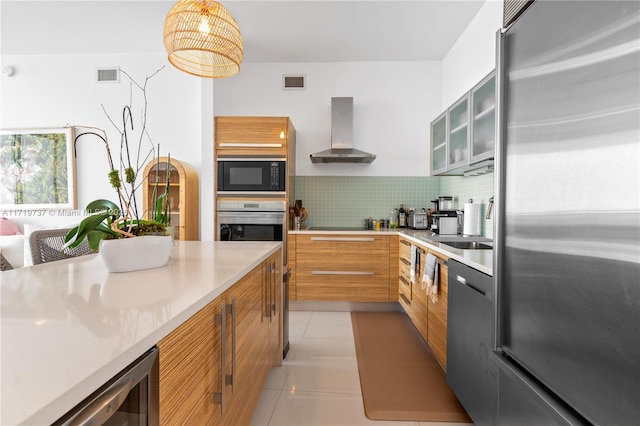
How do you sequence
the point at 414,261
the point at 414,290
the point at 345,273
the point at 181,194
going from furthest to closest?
the point at 181,194
the point at 345,273
the point at 414,290
the point at 414,261

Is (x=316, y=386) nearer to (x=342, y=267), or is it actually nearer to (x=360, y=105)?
(x=342, y=267)

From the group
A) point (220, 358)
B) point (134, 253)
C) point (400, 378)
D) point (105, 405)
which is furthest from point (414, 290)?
point (105, 405)

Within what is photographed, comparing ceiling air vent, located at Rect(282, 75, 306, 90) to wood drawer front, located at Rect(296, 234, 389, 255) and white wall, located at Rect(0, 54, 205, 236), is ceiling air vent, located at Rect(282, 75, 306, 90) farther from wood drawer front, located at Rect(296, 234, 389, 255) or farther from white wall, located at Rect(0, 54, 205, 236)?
wood drawer front, located at Rect(296, 234, 389, 255)

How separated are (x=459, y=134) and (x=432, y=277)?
1.30 metres

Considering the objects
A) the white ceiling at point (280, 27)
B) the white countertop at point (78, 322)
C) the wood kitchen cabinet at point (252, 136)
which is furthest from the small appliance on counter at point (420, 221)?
the white countertop at point (78, 322)

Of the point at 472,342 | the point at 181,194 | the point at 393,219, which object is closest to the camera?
the point at 472,342

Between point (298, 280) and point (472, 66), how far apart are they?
2.72 meters

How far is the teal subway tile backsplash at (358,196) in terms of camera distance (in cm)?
436

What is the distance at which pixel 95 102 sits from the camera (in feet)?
14.5

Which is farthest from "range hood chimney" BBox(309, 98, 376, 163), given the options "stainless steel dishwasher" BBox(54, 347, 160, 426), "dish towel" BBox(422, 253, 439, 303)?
"stainless steel dishwasher" BBox(54, 347, 160, 426)

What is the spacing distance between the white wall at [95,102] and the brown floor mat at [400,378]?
291cm

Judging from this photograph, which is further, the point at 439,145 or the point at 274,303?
the point at 439,145

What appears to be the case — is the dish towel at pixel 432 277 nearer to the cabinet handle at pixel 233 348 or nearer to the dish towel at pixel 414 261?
the dish towel at pixel 414 261

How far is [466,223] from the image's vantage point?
322 centimetres
